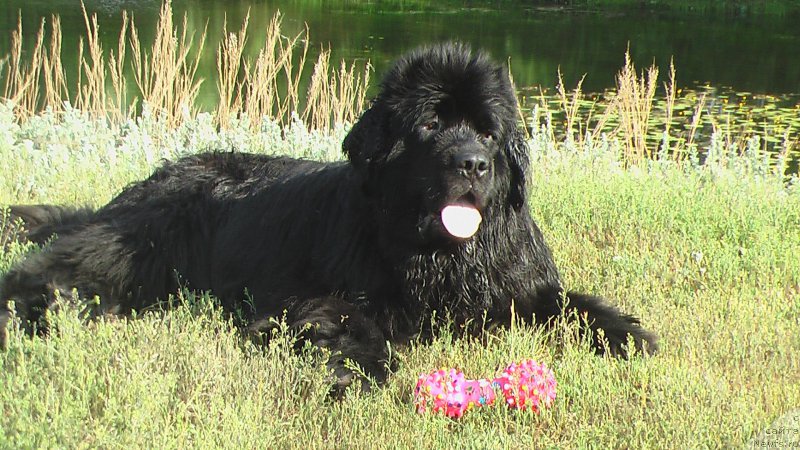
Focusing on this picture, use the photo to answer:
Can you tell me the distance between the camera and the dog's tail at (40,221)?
5.55 m

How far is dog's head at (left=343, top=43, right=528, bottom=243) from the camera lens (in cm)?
406

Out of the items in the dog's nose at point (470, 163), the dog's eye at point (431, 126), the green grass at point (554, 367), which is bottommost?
the green grass at point (554, 367)

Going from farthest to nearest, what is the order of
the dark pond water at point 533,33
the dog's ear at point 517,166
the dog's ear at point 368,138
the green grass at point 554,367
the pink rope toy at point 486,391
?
the dark pond water at point 533,33
the dog's ear at point 517,166
the dog's ear at point 368,138
the pink rope toy at point 486,391
the green grass at point 554,367

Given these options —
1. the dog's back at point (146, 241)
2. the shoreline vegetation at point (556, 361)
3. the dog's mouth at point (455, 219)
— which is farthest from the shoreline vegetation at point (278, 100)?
the dog's mouth at point (455, 219)

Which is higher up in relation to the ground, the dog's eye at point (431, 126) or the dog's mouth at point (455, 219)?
the dog's eye at point (431, 126)

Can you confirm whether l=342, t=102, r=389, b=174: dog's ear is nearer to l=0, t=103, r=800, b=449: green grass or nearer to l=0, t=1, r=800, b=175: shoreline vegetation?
l=0, t=103, r=800, b=449: green grass

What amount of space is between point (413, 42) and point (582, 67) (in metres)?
4.96

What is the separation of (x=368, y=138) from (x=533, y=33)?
23.9 metres

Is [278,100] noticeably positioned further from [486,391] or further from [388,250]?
[486,391]

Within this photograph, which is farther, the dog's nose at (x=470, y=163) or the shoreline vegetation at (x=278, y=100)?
the shoreline vegetation at (x=278, y=100)

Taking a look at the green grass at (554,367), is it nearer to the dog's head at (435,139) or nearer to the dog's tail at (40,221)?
the dog's tail at (40,221)

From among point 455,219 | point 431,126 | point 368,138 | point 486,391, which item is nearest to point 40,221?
point 368,138

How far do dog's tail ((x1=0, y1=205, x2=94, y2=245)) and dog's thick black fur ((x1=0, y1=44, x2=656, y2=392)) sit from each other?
0.52 m

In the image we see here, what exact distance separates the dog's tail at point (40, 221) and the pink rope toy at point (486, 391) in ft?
9.17
